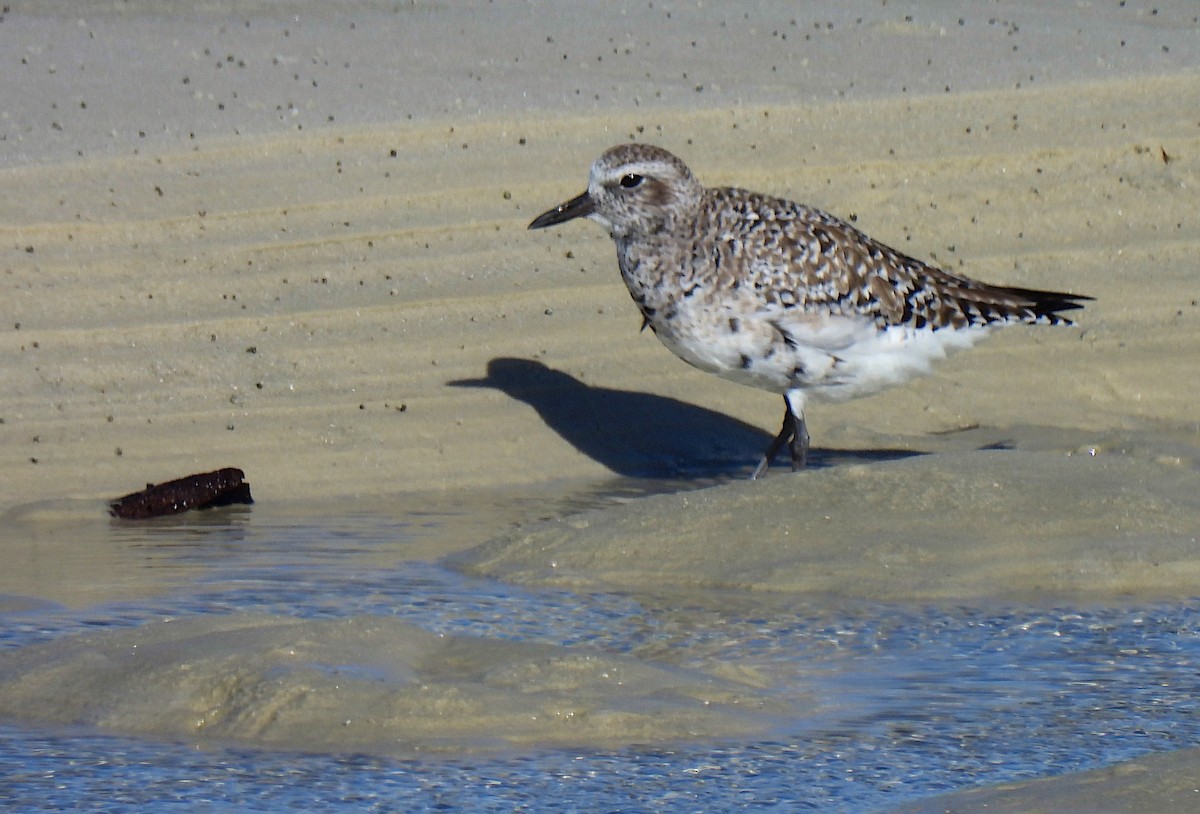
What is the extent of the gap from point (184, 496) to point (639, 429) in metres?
1.96

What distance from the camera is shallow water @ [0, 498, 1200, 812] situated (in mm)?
3979

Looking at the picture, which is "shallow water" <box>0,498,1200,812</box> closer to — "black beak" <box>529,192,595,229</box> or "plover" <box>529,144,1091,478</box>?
"plover" <box>529,144,1091,478</box>

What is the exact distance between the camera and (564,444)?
26.0 ft

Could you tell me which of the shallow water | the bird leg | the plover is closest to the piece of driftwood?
the shallow water

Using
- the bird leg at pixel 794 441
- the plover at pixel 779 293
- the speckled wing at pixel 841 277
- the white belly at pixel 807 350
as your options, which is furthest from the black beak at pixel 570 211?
the bird leg at pixel 794 441

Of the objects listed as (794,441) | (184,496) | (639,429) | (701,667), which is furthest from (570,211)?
(701,667)

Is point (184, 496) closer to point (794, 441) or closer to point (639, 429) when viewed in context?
point (639, 429)

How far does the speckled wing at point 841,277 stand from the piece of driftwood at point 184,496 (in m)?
1.93

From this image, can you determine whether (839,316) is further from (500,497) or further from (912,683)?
(912,683)

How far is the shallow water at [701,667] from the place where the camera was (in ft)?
13.1

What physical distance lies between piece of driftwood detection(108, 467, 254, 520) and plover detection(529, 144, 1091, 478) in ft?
5.47

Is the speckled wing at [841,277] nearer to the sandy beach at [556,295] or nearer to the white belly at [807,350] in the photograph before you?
the white belly at [807,350]

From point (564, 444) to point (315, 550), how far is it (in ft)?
5.81

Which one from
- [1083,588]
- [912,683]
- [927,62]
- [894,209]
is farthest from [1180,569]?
[927,62]
